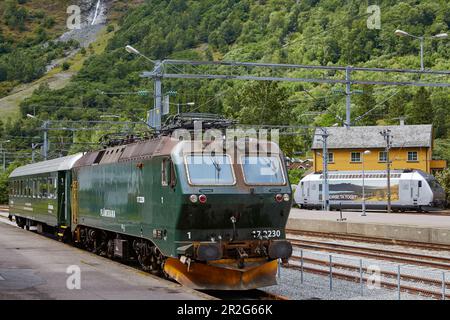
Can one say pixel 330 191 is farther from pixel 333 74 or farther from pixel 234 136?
pixel 333 74

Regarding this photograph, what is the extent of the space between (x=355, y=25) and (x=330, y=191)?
120953 millimetres

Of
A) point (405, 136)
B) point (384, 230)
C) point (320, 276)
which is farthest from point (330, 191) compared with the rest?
point (320, 276)

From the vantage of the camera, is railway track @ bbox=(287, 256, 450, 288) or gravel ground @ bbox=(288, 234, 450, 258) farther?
gravel ground @ bbox=(288, 234, 450, 258)

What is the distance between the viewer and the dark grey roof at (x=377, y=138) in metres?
75.1

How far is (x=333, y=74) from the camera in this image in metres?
157

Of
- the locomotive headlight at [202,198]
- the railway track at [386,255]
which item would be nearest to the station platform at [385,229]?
the railway track at [386,255]

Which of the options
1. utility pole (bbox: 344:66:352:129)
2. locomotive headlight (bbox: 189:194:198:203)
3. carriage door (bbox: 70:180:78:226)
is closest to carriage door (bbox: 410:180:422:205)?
utility pole (bbox: 344:66:352:129)

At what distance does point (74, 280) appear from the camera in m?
15.5

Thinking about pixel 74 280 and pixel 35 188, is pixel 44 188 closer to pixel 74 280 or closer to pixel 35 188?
pixel 35 188

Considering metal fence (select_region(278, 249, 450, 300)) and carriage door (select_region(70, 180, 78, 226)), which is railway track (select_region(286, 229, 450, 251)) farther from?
carriage door (select_region(70, 180, 78, 226))

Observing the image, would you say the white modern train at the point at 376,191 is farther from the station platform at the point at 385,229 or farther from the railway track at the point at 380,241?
the railway track at the point at 380,241

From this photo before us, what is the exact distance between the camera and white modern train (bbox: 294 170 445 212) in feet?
187

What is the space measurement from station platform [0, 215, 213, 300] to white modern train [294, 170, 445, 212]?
36.4 metres

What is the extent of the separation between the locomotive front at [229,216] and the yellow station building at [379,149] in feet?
187
